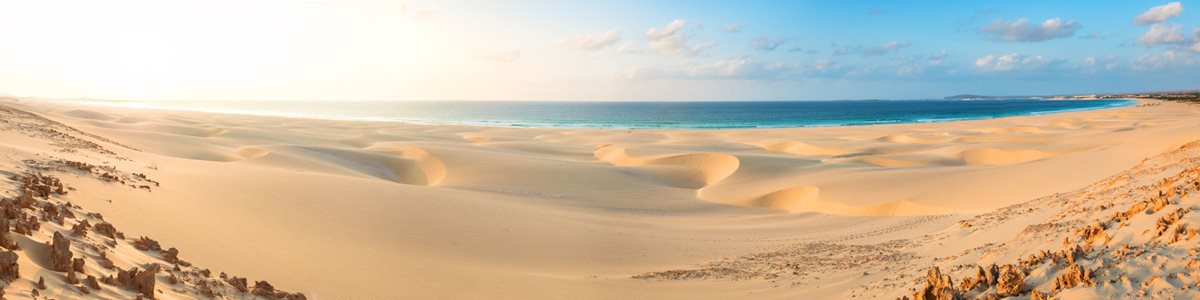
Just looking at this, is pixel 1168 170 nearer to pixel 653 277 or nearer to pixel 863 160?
pixel 653 277

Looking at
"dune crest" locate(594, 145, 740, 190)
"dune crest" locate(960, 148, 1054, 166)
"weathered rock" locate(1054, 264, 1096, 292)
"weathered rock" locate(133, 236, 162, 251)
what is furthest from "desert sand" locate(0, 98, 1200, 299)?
"dune crest" locate(960, 148, 1054, 166)

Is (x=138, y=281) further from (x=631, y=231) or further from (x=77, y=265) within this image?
(x=631, y=231)

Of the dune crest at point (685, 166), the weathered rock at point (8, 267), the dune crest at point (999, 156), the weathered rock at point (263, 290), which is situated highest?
the weathered rock at point (8, 267)

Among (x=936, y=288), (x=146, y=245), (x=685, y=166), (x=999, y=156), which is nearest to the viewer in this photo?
(x=936, y=288)

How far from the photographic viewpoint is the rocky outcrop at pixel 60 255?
4047 millimetres

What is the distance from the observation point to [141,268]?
4859mm

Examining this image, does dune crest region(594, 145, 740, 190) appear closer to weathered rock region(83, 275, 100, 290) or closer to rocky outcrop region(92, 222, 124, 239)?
rocky outcrop region(92, 222, 124, 239)

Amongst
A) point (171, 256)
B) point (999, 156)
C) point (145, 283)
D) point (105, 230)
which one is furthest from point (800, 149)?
point (145, 283)

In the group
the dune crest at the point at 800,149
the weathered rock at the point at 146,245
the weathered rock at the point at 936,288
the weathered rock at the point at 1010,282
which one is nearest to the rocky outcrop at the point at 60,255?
the weathered rock at the point at 146,245

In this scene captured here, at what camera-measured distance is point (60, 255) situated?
13.3 ft

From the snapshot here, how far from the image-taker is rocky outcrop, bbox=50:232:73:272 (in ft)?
13.3

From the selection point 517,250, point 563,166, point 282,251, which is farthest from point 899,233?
point 563,166

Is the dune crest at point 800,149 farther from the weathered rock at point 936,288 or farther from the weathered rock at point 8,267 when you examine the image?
the weathered rock at point 8,267

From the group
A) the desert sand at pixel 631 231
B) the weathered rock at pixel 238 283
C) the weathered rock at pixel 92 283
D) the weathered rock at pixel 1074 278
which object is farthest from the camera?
the weathered rock at pixel 238 283
